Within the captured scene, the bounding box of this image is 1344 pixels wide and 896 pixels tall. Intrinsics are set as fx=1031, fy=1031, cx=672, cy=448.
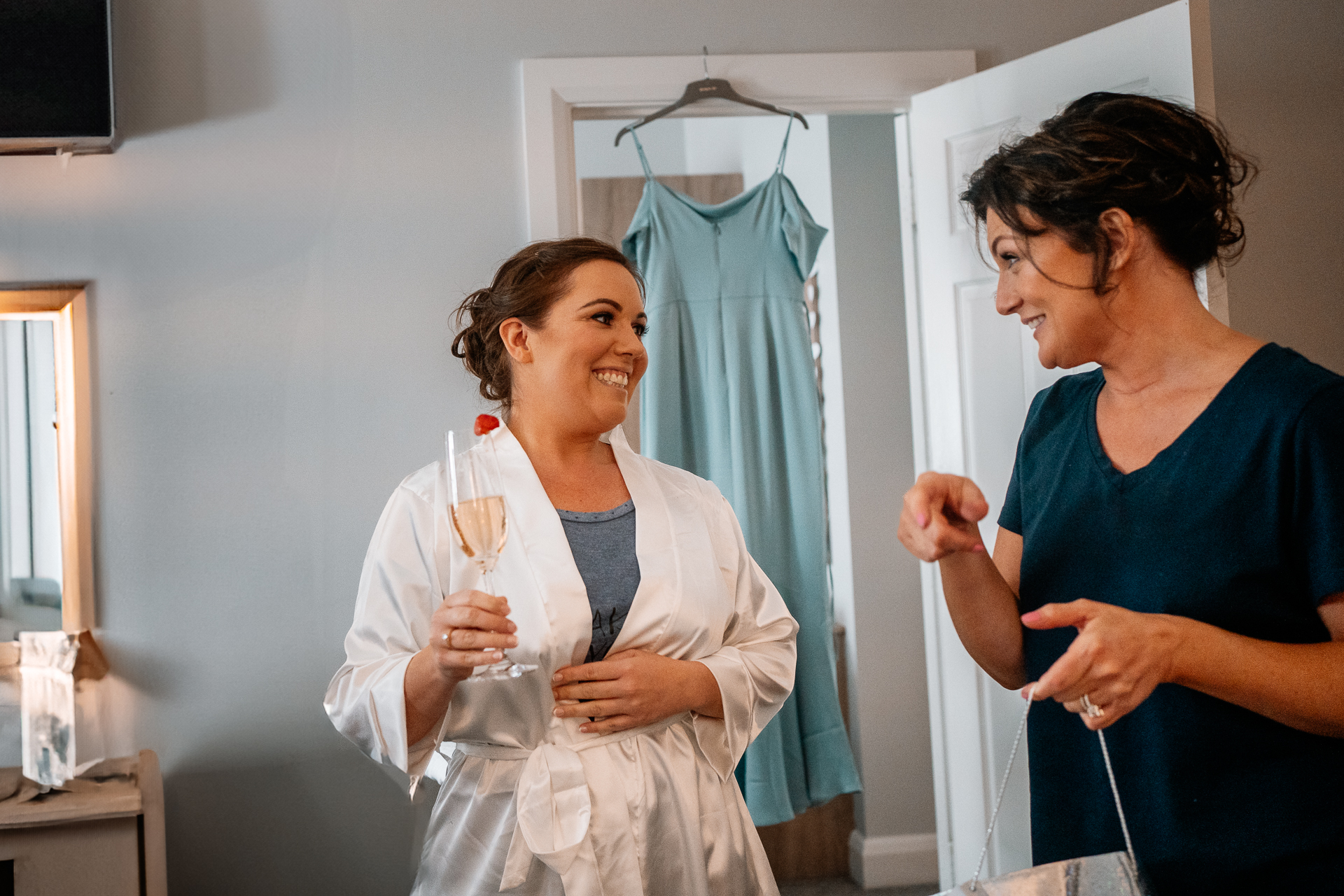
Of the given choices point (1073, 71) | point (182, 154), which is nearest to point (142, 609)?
point (182, 154)

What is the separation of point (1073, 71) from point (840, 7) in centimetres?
63

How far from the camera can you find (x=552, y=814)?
140 centimetres

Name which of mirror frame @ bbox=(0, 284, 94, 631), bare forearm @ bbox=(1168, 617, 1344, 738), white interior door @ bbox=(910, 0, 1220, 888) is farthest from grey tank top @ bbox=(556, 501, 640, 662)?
mirror frame @ bbox=(0, 284, 94, 631)

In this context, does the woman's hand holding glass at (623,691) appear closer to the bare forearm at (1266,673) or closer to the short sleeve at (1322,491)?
the bare forearm at (1266,673)

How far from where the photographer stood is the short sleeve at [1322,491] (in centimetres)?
97

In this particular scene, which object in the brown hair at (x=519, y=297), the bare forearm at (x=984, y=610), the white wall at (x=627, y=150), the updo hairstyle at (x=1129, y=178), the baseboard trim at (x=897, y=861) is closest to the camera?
the updo hairstyle at (x=1129, y=178)

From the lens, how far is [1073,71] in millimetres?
2178

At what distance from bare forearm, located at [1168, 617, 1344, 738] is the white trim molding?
5.92 feet

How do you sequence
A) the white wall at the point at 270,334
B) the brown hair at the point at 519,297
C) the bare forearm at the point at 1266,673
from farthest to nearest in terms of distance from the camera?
the white wall at the point at 270,334
the brown hair at the point at 519,297
the bare forearm at the point at 1266,673

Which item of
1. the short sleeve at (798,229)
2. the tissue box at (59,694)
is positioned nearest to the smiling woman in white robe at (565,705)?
the tissue box at (59,694)

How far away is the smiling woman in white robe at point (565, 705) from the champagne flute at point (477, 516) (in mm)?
156

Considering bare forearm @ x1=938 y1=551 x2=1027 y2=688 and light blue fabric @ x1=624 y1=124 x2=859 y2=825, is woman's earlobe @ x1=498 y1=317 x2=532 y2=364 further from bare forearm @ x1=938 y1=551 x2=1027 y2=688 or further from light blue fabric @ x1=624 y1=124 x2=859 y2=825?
light blue fabric @ x1=624 y1=124 x2=859 y2=825

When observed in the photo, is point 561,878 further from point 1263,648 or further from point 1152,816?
point 1263,648

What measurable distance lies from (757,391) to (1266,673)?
1.90 m
